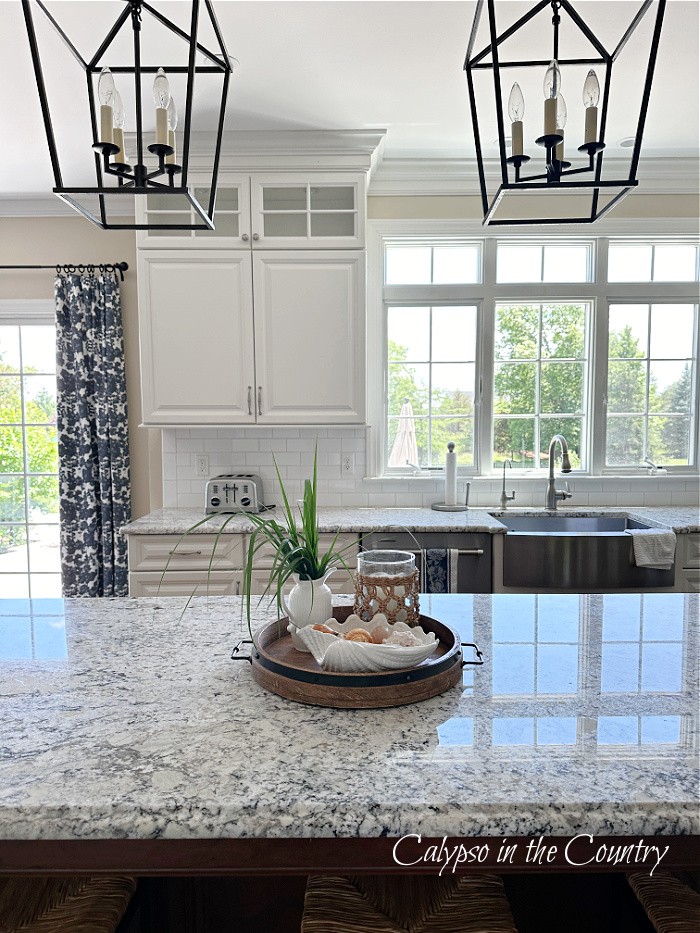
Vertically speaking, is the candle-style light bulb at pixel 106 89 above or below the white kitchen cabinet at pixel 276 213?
below

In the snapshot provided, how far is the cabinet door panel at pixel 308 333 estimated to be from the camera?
3303 mm

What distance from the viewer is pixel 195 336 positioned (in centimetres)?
332

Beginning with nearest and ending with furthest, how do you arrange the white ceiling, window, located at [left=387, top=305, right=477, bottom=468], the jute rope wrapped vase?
the jute rope wrapped vase < the white ceiling < window, located at [left=387, top=305, right=477, bottom=468]

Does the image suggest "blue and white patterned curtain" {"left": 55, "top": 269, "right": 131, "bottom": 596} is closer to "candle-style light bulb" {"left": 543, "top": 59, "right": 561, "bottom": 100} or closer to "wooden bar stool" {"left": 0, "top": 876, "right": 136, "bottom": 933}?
"wooden bar stool" {"left": 0, "top": 876, "right": 136, "bottom": 933}

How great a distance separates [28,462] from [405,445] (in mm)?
2457

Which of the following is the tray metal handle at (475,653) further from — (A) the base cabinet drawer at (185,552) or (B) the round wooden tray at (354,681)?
(A) the base cabinet drawer at (185,552)

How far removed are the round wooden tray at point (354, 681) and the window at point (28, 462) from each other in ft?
11.3

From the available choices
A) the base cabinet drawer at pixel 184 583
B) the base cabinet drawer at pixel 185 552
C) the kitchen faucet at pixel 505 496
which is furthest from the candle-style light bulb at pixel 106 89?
the kitchen faucet at pixel 505 496

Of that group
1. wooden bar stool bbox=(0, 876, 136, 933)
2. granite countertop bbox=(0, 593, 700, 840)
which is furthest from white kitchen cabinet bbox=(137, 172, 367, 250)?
wooden bar stool bbox=(0, 876, 136, 933)

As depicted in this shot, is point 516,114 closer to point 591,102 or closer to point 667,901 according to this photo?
point 591,102

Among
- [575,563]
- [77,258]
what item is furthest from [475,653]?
[77,258]

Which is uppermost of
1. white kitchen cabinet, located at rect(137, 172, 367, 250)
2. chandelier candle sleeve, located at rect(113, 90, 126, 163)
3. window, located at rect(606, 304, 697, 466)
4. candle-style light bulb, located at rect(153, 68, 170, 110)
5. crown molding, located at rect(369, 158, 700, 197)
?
crown molding, located at rect(369, 158, 700, 197)

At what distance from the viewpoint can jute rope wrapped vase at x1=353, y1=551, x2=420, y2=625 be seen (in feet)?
4.35

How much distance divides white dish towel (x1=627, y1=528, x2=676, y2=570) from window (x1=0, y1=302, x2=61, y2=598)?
136 inches
